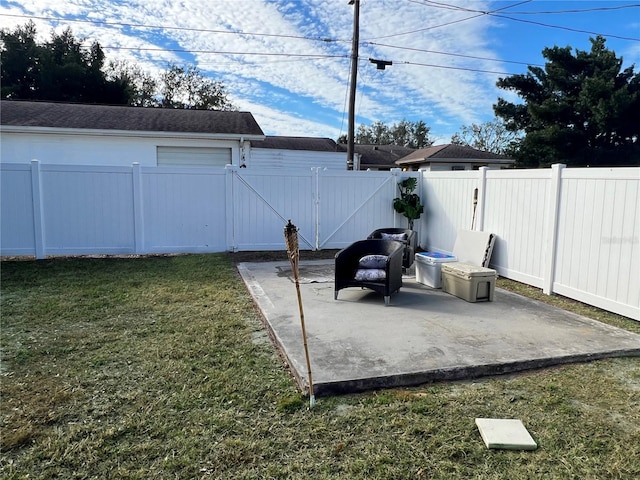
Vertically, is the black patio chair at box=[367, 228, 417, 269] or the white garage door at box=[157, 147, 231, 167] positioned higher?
the white garage door at box=[157, 147, 231, 167]

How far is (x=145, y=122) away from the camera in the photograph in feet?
42.2

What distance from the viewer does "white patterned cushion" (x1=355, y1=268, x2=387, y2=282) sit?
5301 millimetres

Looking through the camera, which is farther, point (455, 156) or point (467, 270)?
point (455, 156)

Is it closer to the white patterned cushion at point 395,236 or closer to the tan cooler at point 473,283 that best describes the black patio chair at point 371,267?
the tan cooler at point 473,283

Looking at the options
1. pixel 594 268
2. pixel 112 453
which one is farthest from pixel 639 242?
pixel 112 453

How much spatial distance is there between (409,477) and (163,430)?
4.77 feet

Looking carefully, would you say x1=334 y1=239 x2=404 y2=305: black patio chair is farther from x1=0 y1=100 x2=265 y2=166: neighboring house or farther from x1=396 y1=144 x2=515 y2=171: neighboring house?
x1=396 y1=144 x2=515 y2=171: neighboring house

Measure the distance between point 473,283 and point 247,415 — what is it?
142 inches

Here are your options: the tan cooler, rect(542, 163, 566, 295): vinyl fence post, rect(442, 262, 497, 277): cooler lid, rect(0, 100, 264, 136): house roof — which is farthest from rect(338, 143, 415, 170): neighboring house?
the tan cooler

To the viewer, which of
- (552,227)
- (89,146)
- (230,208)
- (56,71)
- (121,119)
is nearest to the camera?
(552,227)

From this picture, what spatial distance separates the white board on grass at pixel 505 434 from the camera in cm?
244

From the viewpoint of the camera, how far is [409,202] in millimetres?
9484

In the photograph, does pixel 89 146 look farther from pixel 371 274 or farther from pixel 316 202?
pixel 371 274

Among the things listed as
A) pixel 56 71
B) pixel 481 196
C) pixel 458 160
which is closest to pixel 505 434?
pixel 481 196
